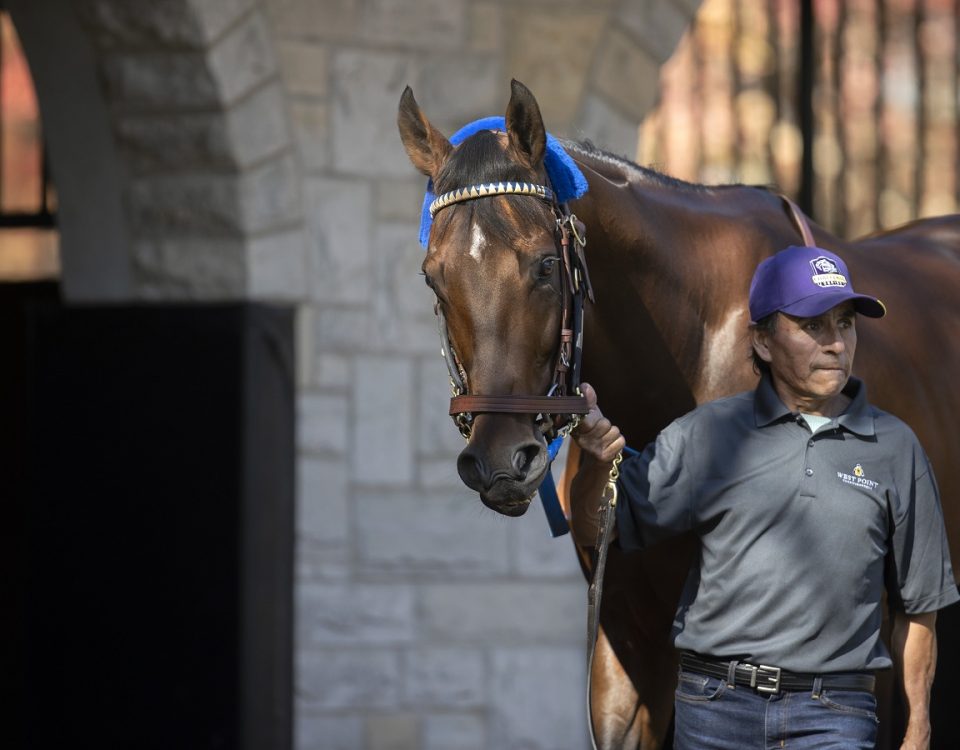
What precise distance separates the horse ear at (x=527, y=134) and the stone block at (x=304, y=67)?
2746 millimetres

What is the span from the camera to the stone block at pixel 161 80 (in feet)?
16.7

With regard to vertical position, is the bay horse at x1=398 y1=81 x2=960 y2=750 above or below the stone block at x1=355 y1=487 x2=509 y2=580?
above

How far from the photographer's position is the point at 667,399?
3.04 metres

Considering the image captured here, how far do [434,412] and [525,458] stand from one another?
290 cm

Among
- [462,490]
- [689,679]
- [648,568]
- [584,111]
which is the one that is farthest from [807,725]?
[584,111]

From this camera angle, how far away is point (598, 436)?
2.67 metres

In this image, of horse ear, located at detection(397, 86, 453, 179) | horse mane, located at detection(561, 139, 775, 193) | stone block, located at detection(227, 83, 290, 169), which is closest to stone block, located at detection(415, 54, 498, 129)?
stone block, located at detection(227, 83, 290, 169)

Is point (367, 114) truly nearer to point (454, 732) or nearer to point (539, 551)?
point (539, 551)

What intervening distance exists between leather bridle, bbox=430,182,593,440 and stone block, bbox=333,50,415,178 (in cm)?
270

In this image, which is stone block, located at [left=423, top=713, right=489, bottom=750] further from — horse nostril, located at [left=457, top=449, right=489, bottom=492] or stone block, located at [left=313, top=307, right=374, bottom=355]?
horse nostril, located at [left=457, top=449, right=489, bottom=492]

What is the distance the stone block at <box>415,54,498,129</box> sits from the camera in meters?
5.36

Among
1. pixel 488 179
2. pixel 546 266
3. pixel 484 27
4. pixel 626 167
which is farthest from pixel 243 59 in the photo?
pixel 546 266

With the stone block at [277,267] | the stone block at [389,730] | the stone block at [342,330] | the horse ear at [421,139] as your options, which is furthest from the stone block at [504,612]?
the horse ear at [421,139]

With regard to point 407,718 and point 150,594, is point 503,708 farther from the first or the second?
point 150,594
